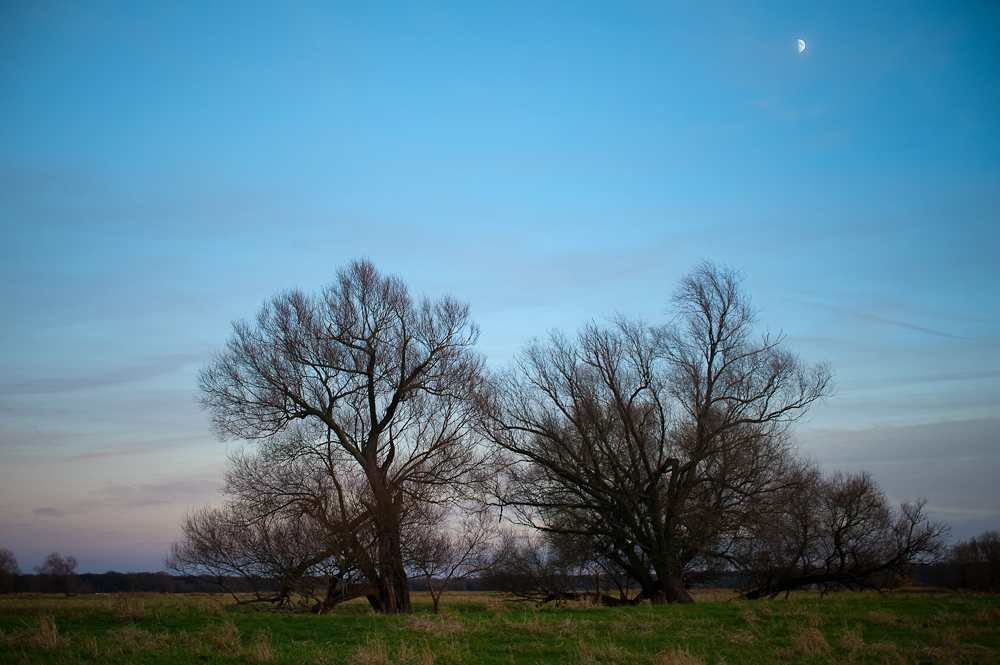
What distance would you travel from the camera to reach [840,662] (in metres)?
8.23

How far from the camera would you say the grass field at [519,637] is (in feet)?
27.6

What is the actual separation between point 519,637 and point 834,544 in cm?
2177

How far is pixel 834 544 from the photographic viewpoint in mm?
26547

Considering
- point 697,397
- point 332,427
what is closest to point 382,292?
point 332,427

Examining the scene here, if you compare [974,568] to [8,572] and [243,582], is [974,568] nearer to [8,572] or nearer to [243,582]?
[243,582]

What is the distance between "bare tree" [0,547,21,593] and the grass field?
41.9 metres

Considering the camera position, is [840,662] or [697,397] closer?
[840,662]

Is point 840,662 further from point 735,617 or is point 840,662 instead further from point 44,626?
point 44,626

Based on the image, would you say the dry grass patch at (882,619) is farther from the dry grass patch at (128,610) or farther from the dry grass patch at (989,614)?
the dry grass patch at (128,610)

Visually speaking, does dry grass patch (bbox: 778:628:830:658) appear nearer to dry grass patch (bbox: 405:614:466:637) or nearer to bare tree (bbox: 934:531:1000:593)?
dry grass patch (bbox: 405:614:466:637)

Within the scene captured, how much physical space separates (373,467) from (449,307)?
18.7 ft

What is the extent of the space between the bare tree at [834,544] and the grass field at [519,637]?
10199 millimetres

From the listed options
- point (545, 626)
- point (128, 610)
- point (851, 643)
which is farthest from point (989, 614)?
point (128, 610)

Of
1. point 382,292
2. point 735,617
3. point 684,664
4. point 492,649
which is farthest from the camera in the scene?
point 382,292
